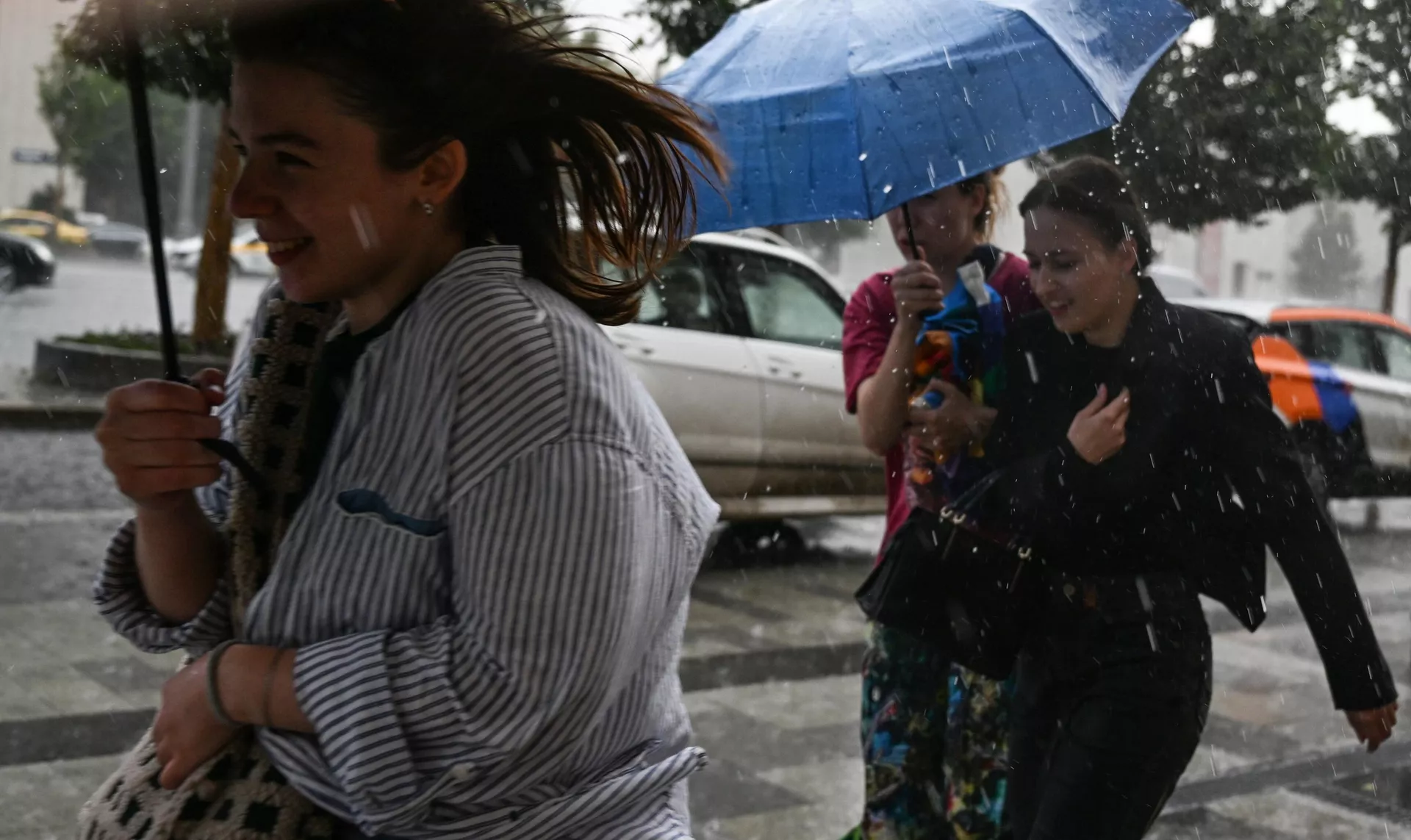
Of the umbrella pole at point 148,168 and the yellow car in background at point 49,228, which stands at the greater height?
the umbrella pole at point 148,168

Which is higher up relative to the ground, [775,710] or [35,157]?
[775,710]

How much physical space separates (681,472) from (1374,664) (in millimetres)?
1738

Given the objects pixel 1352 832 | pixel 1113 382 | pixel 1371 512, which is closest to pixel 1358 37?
pixel 1371 512

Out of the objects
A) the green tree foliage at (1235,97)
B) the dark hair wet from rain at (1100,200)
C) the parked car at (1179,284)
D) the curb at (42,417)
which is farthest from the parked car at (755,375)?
the parked car at (1179,284)

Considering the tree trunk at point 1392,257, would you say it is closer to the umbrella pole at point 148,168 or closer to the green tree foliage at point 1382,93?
the green tree foliage at point 1382,93

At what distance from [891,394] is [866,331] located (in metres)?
0.37

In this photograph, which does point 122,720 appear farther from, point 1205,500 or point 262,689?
point 262,689

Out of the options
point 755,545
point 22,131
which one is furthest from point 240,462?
point 22,131

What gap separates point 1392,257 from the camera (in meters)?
18.8

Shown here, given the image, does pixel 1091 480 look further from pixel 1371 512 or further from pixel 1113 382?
pixel 1371 512

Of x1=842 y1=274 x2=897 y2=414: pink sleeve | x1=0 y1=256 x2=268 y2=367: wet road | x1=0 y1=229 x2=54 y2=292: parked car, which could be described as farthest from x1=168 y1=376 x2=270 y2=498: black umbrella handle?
x1=0 y1=229 x2=54 y2=292: parked car

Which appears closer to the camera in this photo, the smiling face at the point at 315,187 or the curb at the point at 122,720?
the smiling face at the point at 315,187

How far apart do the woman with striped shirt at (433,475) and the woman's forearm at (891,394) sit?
5.72ft

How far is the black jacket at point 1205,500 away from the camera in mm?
2801
